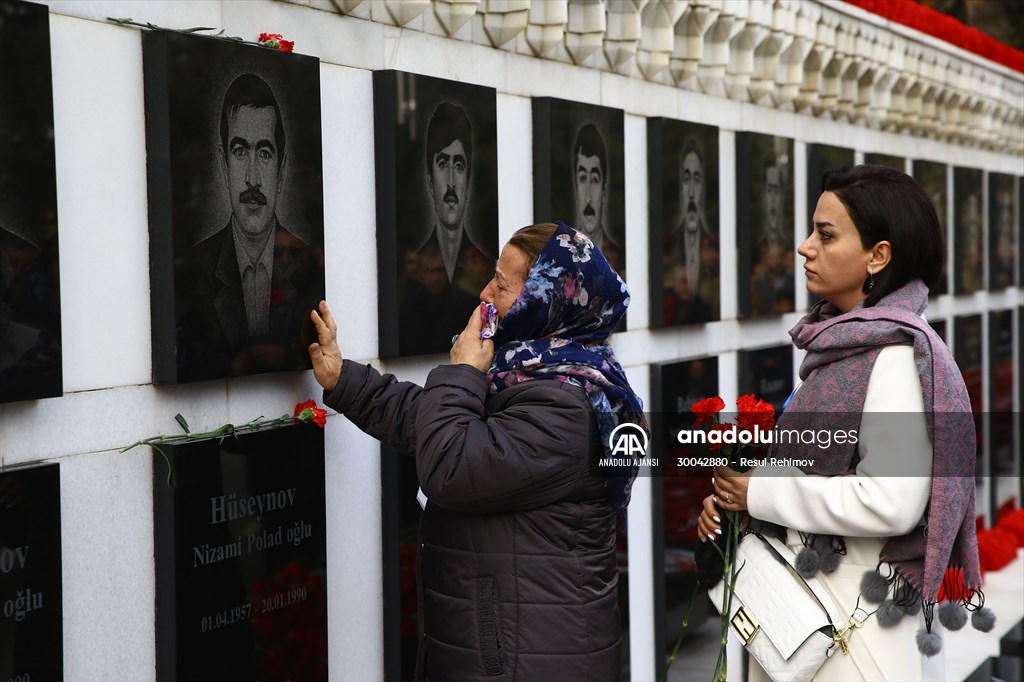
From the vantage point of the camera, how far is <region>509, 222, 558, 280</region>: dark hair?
299 centimetres

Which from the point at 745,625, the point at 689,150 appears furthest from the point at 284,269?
the point at 689,150

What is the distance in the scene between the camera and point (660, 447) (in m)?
5.68

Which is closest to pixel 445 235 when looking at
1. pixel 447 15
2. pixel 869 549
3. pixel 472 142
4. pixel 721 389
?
pixel 472 142

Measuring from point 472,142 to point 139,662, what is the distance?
2103 millimetres

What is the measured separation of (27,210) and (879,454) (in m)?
2.05

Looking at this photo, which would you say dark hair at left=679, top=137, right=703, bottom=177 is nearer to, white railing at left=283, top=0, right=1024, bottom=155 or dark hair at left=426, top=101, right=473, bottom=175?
white railing at left=283, top=0, right=1024, bottom=155

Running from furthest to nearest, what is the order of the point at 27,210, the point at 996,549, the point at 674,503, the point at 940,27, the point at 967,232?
the point at 967,232 → the point at 996,549 → the point at 940,27 → the point at 674,503 → the point at 27,210

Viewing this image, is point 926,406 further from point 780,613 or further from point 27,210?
point 27,210

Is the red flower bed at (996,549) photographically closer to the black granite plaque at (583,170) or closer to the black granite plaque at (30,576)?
the black granite plaque at (583,170)

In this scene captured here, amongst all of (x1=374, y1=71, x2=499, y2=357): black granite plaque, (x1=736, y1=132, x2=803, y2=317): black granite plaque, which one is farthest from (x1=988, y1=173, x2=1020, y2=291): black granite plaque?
(x1=374, y1=71, x2=499, y2=357): black granite plaque

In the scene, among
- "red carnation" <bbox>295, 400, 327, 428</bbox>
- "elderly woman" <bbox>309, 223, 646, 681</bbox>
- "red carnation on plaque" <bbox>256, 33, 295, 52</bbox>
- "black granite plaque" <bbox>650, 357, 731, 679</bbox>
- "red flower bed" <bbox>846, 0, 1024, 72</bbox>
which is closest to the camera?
"elderly woman" <bbox>309, 223, 646, 681</bbox>

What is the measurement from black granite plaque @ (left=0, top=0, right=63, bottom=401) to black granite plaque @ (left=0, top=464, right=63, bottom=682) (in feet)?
0.72

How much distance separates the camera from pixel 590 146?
5.12 meters

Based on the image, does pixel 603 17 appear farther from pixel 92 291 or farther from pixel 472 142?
pixel 92 291
